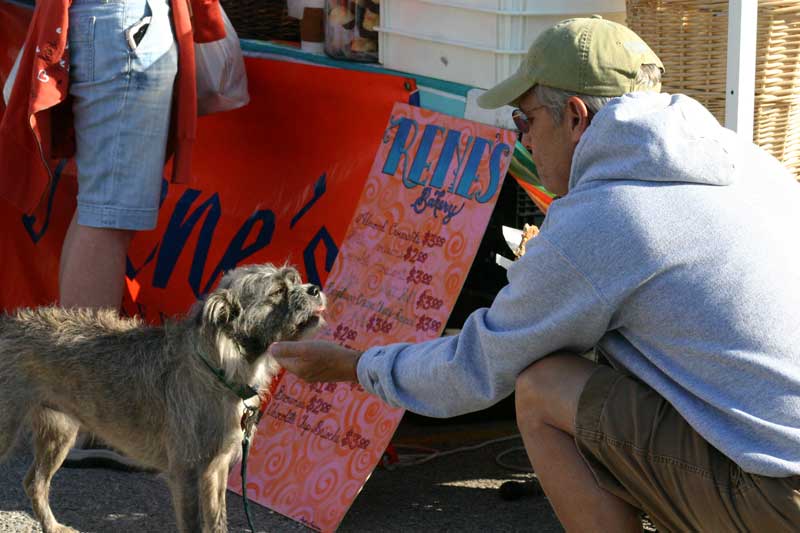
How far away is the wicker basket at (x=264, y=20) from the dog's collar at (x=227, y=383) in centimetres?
217

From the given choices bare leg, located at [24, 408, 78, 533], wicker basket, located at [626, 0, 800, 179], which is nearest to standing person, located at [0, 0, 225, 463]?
bare leg, located at [24, 408, 78, 533]

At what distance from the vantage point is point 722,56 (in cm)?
371

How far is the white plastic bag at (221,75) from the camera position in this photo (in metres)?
4.59

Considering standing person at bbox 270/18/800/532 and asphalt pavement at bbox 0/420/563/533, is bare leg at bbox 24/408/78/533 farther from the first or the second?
standing person at bbox 270/18/800/532

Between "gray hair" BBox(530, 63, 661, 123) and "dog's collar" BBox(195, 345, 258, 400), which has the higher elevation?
"gray hair" BBox(530, 63, 661, 123)

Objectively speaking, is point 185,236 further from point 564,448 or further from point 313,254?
point 564,448

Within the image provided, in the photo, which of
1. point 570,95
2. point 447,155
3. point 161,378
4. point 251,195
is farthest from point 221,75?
point 570,95

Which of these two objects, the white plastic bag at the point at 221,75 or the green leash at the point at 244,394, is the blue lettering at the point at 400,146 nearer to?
the white plastic bag at the point at 221,75

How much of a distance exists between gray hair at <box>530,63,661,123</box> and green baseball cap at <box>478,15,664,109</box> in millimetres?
13

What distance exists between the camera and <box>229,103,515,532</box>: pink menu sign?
156 inches

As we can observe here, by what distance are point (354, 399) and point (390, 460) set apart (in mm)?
534

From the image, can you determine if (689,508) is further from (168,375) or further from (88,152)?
(88,152)

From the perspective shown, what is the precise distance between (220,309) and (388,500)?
3.60 ft

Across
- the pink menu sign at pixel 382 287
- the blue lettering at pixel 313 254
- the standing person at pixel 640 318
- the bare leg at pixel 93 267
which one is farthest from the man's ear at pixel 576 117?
the bare leg at pixel 93 267
